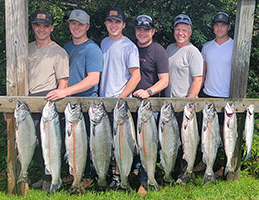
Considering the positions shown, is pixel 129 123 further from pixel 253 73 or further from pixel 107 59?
pixel 253 73

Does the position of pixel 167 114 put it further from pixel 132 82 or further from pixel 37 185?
pixel 37 185

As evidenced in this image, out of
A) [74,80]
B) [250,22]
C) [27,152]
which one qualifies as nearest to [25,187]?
[27,152]

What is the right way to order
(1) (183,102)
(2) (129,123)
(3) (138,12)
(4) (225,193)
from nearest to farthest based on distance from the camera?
(2) (129,123) → (1) (183,102) → (4) (225,193) → (3) (138,12)

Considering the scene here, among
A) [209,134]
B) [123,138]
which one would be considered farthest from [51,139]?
[209,134]

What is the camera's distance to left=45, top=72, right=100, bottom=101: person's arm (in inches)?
144

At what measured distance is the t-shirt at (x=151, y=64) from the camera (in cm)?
404

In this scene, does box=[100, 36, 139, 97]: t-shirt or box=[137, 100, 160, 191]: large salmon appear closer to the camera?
box=[137, 100, 160, 191]: large salmon

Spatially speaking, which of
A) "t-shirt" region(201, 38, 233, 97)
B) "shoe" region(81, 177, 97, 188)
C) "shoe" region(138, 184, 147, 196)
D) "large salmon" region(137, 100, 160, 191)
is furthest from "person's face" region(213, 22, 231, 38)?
"shoe" region(81, 177, 97, 188)

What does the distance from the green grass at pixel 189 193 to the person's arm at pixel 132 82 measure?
140 cm

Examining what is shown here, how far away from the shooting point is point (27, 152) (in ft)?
11.8

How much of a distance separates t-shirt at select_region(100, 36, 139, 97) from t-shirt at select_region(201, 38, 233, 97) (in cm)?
123

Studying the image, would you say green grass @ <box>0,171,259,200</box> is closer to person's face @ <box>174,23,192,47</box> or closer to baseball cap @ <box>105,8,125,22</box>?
person's face @ <box>174,23,192,47</box>

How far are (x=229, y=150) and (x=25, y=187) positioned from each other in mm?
2881

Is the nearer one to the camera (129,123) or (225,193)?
(129,123)
